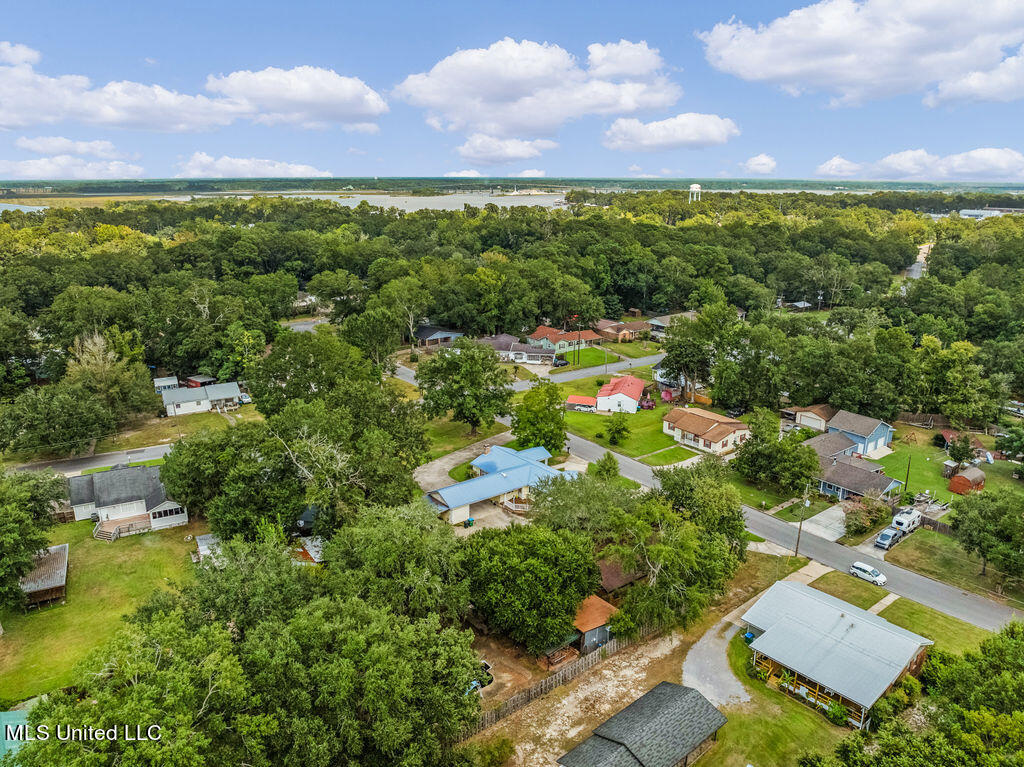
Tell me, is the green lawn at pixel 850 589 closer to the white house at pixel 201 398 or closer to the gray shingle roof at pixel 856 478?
the gray shingle roof at pixel 856 478

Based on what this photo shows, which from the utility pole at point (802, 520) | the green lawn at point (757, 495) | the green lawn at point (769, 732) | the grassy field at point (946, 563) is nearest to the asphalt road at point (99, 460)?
the green lawn at point (769, 732)

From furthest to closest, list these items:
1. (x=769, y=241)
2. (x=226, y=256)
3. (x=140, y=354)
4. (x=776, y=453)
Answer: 1. (x=769, y=241)
2. (x=226, y=256)
3. (x=140, y=354)
4. (x=776, y=453)

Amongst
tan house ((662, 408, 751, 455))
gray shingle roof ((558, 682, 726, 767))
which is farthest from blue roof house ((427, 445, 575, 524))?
gray shingle roof ((558, 682, 726, 767))

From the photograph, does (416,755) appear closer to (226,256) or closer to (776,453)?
(776,453)

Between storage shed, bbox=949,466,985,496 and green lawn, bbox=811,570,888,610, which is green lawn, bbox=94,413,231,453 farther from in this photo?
storage shed, bbox=949,466,985,496

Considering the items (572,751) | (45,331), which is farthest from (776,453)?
(45,331)
